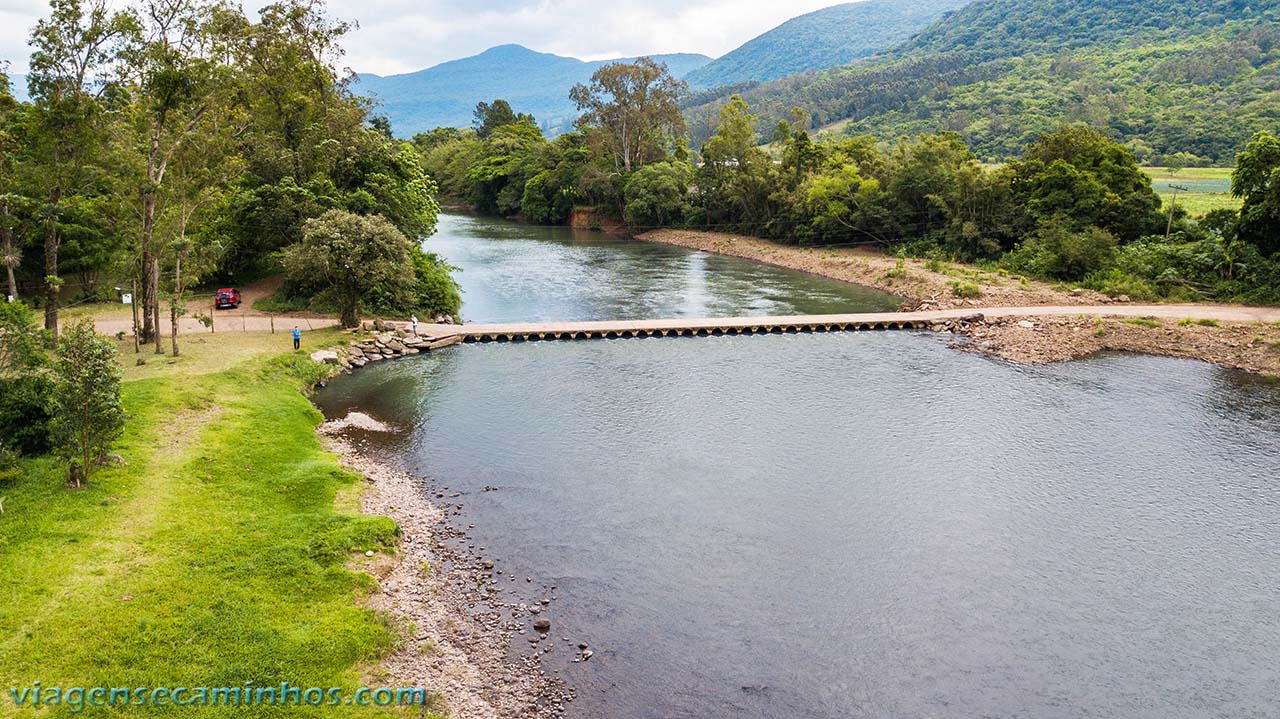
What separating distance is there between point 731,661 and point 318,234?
30.7 metres

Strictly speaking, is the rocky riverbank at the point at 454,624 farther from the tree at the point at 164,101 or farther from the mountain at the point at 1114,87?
the mountain at the point at 1114,87

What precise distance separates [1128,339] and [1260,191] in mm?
14435

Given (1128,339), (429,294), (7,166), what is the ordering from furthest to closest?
(429,294), (1128,339), (7,166)

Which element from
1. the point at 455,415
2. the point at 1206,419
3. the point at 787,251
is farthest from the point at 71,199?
the point at 787,251

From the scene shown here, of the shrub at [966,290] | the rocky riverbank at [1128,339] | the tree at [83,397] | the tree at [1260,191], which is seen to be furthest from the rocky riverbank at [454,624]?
the tree at [1260,191]

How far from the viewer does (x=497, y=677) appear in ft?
50.2

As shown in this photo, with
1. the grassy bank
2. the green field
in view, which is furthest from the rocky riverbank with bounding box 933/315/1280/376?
the grassy bank

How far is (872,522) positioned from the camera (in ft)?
73.0

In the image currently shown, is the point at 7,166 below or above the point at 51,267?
above

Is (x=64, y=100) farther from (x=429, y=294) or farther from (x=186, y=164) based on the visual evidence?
(x=429, y=294)

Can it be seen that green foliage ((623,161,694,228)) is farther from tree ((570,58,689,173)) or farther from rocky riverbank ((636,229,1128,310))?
rocky riverbank ((636,229,1128,310))

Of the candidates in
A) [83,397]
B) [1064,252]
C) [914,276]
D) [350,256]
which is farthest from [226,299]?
[1064,252]

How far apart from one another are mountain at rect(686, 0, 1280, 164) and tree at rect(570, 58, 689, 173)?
44145mm

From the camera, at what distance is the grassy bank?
13.6m
